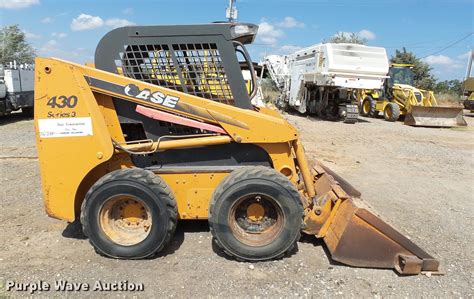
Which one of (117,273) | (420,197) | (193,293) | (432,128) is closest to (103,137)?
(117,273)

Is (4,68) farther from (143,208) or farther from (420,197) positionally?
(420,197)

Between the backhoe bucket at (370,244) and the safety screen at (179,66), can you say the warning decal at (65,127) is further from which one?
the backhoe bucket at (370,244)

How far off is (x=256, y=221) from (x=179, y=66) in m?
1.65

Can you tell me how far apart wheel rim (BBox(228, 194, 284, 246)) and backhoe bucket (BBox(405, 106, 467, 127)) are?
1323cm

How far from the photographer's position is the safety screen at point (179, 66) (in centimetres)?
352

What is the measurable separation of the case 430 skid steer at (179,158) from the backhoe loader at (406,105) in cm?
1289

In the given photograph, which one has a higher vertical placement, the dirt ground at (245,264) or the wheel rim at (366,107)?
the wheel rim at (366,107)

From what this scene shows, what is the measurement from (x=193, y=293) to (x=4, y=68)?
13.9m

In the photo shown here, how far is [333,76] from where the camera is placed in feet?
43.9

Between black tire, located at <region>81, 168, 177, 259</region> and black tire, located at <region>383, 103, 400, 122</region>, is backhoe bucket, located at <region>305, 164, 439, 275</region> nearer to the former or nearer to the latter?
black tire, located at <region>81, 168, 177, 259</region>

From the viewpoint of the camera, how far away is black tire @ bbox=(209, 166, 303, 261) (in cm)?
329

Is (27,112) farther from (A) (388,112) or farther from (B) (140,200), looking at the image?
(A) (388,112)

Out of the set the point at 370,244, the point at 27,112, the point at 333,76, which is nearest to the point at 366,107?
the point at 333,76

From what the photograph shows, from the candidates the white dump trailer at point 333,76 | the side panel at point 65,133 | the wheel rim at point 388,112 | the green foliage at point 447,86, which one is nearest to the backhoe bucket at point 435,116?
the wheel rim at point 388,112
